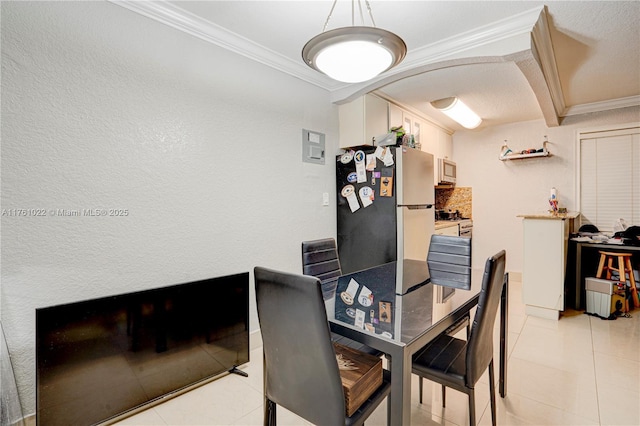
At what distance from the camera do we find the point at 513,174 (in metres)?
4.84

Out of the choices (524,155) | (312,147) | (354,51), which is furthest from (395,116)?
(354,51)

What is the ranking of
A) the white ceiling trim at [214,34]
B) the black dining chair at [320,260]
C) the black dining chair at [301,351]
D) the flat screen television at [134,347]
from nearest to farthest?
the black dining chair at [301,351]
the flat screen television at [134,347]
the white ceiling trim at [214,34]
the black dining chair at [320,260]

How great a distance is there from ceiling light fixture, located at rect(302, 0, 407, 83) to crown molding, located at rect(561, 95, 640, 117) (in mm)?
4298

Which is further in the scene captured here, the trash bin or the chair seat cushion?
the trash bin

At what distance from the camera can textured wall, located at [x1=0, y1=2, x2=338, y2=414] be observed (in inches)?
62.7

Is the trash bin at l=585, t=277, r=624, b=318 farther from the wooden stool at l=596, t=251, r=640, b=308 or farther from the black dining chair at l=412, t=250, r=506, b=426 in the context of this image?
the black dining chair at l=412, t=250, r=506, b=426

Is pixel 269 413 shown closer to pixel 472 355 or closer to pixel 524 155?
pixel 472 355

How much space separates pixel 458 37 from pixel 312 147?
1.54 metres

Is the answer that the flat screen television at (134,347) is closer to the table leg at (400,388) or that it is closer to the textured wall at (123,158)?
the textured wall at (123,158)

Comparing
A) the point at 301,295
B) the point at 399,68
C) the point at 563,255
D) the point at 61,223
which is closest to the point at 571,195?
the point at 563,255

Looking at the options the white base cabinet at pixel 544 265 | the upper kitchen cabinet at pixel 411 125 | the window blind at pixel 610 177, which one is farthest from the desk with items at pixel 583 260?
the upper kitchen cabinet at pixel 411 125

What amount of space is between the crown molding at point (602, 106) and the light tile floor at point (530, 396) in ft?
10.0

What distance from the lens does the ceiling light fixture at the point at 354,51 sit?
123cm

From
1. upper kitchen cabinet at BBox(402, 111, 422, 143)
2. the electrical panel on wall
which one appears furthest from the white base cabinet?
the electrical panel on wall
